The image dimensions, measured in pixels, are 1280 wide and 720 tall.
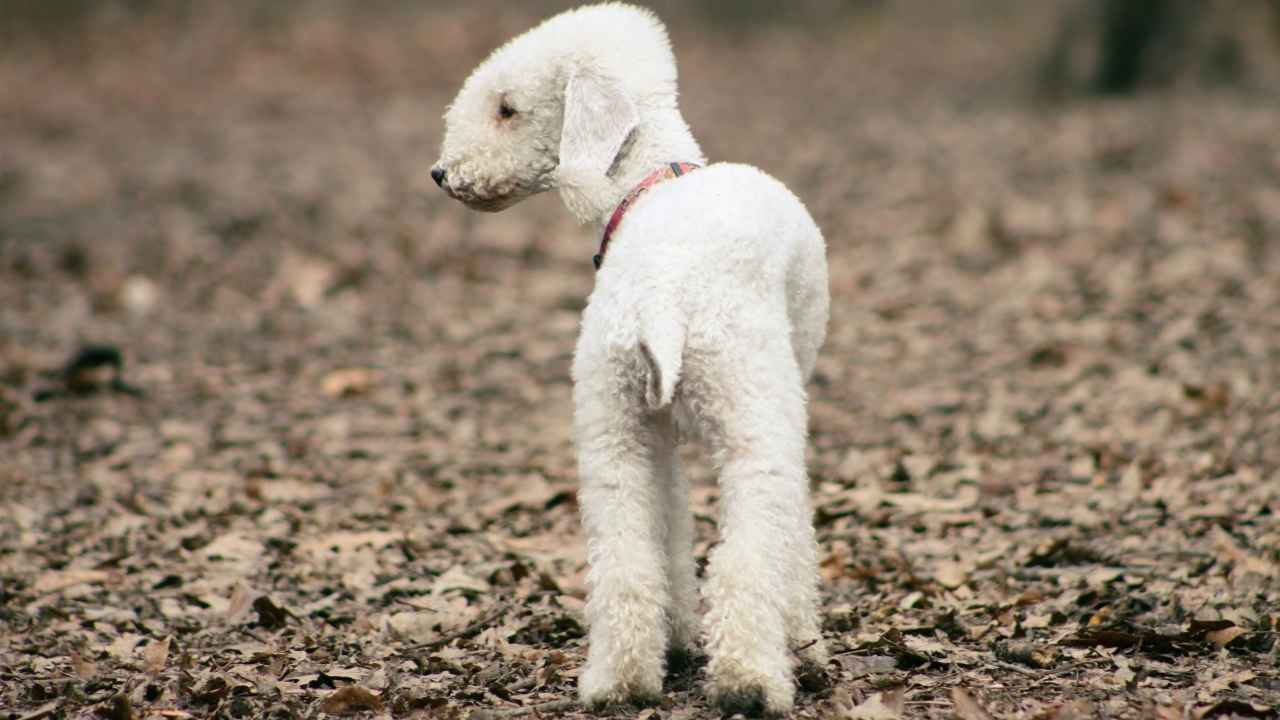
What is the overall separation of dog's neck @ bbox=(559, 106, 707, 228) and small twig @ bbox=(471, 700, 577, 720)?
1250 millimetres

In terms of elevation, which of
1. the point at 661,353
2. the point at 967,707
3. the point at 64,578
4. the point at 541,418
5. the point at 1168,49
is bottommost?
the point at 967,707

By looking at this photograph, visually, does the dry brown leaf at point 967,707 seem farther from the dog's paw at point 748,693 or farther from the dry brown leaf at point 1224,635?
the dry brown leaf at point 1224,635

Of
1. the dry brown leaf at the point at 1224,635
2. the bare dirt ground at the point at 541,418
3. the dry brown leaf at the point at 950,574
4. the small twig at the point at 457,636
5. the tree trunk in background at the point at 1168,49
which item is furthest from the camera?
the tree trunk in background at the point at 1168,49

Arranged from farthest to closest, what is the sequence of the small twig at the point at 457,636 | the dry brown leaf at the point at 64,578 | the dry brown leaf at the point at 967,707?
1. the dry brown leaf at the point at 64,578
2. the small twig at the point at 457,636
3. the dry brown leaf at the point at 967,707

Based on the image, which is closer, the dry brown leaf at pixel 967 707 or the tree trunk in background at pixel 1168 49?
the dry brown leaf at pixel 967 707

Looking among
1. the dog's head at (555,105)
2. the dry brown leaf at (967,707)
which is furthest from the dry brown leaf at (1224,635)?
the dog's head at (555,105)

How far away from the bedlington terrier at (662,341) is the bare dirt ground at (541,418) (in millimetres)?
287

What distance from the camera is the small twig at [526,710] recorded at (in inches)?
141

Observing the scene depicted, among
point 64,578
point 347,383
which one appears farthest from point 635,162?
point 347,383

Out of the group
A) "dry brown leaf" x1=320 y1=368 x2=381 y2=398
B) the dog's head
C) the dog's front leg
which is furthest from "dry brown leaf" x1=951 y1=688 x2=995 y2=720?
"dry brown leaf" x1=320 y1=368 x2=381 y2=398

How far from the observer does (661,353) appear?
3.25 meters

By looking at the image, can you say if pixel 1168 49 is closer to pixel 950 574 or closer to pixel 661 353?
pixel 950 574

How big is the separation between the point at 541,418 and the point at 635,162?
3.94 metres

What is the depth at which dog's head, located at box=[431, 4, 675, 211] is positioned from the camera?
3.61m
